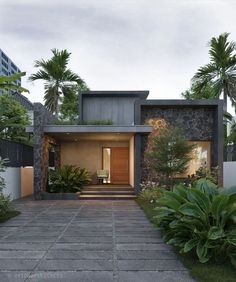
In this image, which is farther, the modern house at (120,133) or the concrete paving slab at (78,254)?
the modern house at (120,133)

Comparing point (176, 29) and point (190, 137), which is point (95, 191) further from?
point (176, 29)

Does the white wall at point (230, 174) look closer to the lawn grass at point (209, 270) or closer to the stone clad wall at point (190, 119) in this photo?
the stone clad wall at point (190, 119)

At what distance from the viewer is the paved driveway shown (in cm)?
436

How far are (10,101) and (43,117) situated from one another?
6430 millimetres

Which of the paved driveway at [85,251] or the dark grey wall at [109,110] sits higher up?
the dark grey wall at [109,110]

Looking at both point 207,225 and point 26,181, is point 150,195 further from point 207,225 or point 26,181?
point 207,225

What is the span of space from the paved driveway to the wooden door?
887cm

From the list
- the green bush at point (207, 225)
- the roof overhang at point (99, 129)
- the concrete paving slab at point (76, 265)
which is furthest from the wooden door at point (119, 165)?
the concrete paving slab at point (76, 265)

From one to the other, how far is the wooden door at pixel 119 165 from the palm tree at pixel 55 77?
519cm

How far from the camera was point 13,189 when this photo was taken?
1390cm

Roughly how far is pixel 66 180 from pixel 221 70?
10.7 metres

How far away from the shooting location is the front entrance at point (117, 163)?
1812 centimetres

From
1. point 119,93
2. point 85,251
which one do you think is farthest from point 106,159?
point 85,251

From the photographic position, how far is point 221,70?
730 inches
